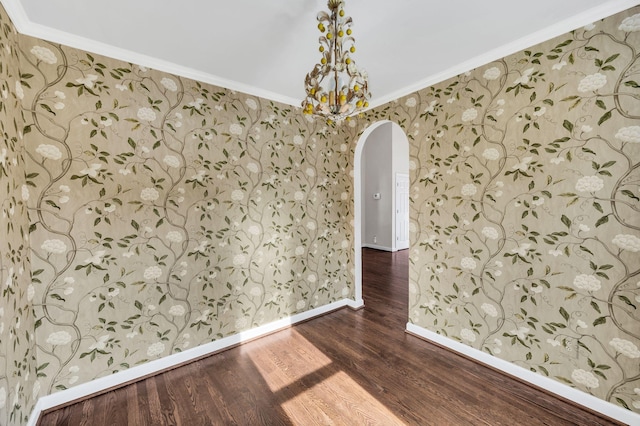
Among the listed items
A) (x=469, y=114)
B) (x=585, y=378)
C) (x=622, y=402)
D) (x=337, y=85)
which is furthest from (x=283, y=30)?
(x=622, y=402)

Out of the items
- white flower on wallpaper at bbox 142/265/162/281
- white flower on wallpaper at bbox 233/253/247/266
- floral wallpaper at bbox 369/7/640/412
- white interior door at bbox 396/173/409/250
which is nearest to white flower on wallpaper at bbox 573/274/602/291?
floral wallpaper at bbox 369/7/640/412

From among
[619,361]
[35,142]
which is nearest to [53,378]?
[35,142]

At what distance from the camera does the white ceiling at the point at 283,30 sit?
149 cm

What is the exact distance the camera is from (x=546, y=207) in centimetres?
180

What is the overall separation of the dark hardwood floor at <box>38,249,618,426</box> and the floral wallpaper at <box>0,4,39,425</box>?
1.62 feet

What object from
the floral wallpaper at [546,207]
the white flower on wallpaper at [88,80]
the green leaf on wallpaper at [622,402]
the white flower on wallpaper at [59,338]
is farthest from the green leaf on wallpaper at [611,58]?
the white flower on wallpaper at [59,338]

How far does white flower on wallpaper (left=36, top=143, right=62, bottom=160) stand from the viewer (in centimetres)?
164

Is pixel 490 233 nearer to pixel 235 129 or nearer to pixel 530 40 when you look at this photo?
pixel 530 40

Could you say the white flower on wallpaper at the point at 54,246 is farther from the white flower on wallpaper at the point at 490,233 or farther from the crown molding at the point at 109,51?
the white flower on wallpaper at the point at 490,233

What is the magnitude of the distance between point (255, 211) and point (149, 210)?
893mm

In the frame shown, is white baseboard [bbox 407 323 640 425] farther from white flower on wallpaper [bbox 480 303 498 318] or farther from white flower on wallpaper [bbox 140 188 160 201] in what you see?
white flower on wallpaper [bbox 140 188 160 201]

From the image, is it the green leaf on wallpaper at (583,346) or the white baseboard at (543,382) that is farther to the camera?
the green leaf on wallpaper at (583,346)

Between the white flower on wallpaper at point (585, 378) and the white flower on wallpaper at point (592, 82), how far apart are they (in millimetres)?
1859

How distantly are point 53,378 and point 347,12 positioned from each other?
309 cm
